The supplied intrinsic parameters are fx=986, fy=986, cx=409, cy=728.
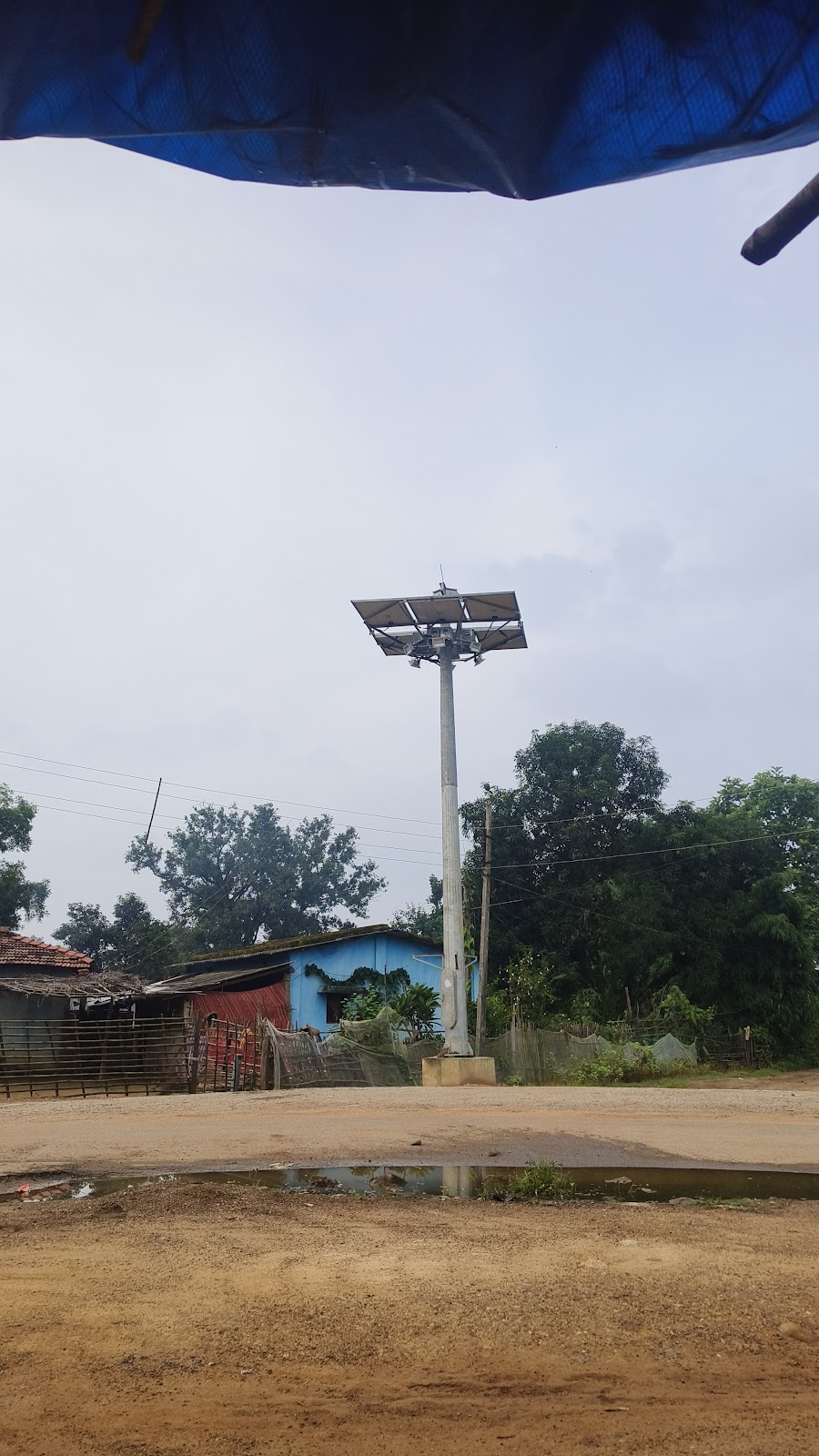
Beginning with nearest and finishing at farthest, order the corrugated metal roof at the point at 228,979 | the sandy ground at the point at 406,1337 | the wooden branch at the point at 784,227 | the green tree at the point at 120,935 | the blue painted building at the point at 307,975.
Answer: the wooden branch at the point at 784,227 < the sandy ground at the point at 406,1337 < the corrugated metal roof at the point at 228,979 < the blue painted building at the point at 307,975 < the green tree at the point at 120,935

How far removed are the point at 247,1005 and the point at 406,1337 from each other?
24718 millimetres

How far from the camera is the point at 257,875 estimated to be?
54781 millimetres

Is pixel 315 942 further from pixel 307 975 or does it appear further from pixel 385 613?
pixel 385 613

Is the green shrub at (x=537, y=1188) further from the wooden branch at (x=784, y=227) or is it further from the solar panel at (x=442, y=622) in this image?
the solar panel at (x=442, y=622)

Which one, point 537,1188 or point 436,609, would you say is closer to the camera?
point 537,1188

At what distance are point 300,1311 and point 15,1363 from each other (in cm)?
113

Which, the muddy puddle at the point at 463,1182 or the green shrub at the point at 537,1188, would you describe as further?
the muddy puddle at the point at 463,1182

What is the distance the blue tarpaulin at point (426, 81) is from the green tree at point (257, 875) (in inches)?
2042

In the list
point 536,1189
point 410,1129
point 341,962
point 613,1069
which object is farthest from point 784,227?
point 341,962

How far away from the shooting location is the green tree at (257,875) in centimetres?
5328

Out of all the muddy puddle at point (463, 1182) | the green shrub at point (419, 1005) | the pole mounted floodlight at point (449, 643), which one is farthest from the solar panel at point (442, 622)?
the muddy puddle at point (463, 1182)

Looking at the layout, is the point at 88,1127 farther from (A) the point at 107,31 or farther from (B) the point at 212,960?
(B) the point at 212,960

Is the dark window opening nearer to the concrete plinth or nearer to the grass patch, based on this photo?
the concrete plinth

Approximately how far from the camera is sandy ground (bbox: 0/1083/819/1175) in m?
9.15
